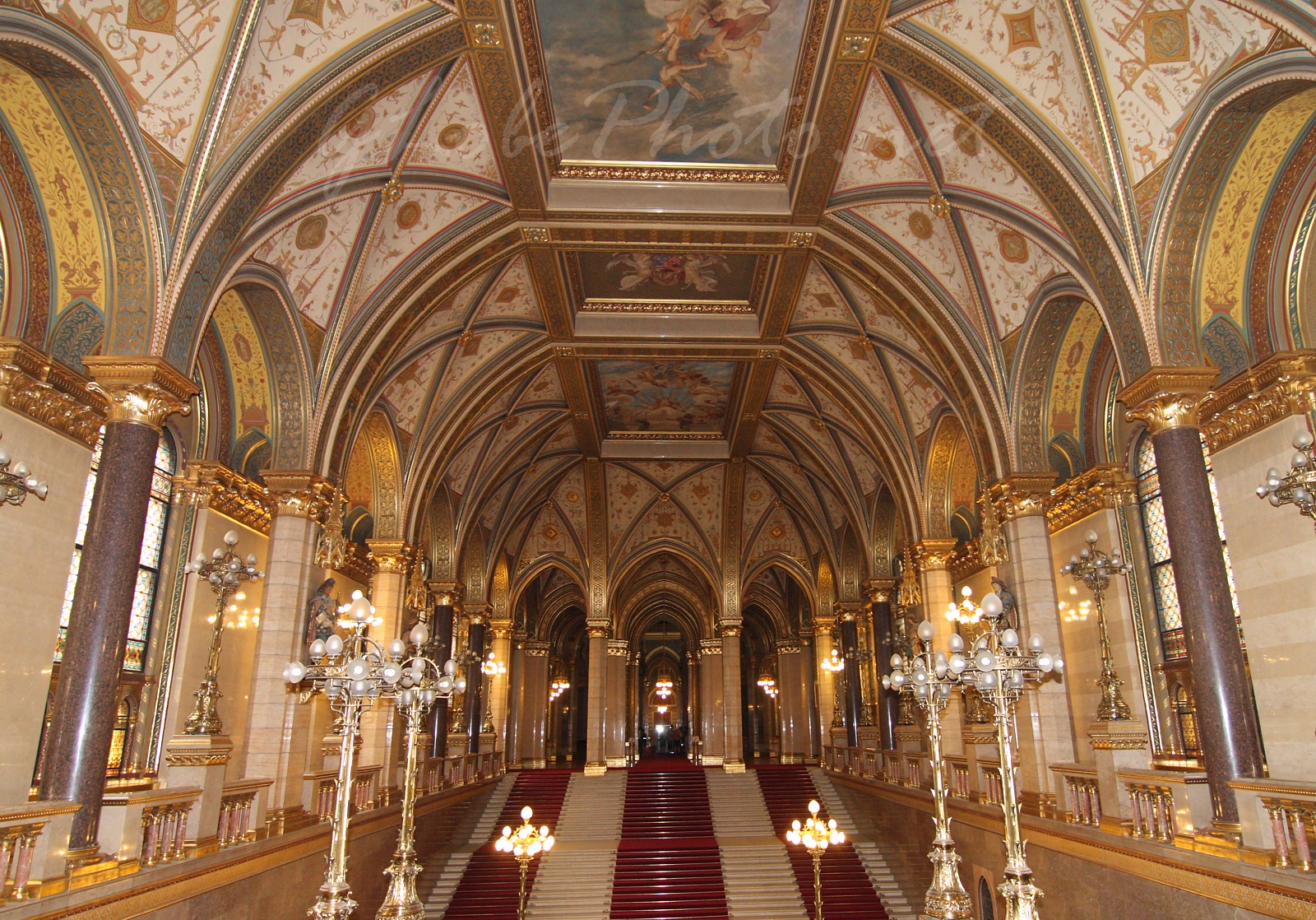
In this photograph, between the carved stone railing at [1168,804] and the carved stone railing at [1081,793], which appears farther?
the carved stone railing at [1081,793]

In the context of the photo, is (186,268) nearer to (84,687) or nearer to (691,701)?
(84,687)

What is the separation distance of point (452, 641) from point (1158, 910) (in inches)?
682

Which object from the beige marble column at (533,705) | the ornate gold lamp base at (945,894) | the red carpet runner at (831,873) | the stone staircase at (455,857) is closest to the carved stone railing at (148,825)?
the ornate gold lamp base at (945,894)

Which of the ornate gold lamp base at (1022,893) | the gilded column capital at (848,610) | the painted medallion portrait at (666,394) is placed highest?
the painted medallion portrait at (666,394)

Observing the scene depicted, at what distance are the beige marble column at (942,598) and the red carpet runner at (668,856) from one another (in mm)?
5251

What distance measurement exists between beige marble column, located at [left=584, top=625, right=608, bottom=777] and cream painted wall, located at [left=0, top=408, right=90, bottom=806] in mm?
18583

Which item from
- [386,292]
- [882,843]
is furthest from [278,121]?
[882,843]

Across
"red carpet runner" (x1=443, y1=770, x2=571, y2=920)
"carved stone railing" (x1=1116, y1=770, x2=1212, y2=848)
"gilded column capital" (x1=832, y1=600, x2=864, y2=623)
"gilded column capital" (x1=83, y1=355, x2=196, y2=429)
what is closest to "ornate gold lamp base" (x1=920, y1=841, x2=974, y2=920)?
"carved stone railing" (x1=1116, y1=770, x2=1212, y2=848)

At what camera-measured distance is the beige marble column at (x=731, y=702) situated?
84.6 feet

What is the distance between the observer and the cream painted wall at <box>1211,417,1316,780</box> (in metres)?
8.66

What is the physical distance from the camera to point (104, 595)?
7.92 metres

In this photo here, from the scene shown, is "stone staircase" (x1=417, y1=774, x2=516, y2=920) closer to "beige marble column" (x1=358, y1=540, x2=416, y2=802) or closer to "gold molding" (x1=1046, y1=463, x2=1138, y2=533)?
"beige marble column" (x1=358, y1=540, x2=416, y2=802)

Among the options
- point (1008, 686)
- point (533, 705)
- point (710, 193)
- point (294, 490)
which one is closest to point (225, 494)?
point (294, 490)

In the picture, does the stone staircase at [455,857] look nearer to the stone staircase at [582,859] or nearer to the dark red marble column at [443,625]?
the stone staircase at [582,859]
